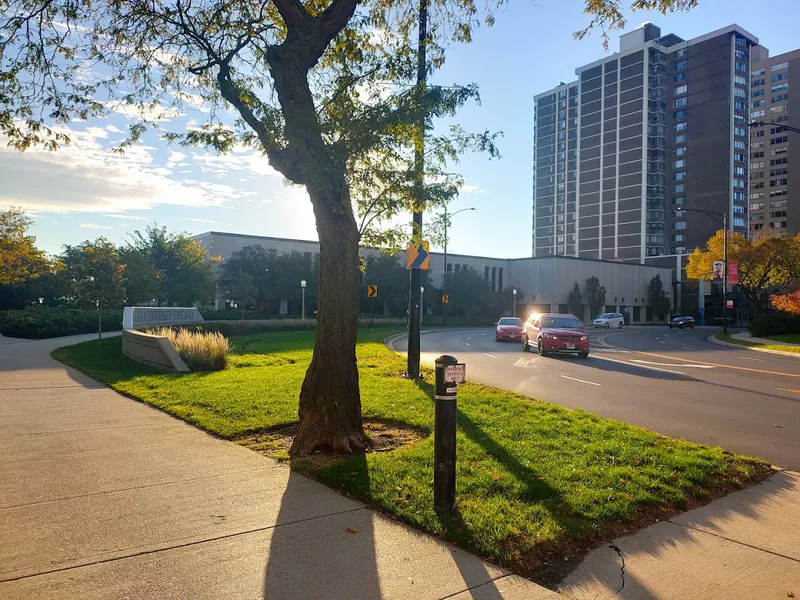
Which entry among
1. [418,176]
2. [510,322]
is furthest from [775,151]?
[418,176]

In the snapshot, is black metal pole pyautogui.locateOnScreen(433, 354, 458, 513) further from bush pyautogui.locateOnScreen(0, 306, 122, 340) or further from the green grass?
the green grass

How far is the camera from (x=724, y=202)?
104 meters

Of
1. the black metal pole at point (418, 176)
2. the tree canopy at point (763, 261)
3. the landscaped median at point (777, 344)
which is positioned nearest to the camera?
the black metal pole at point (418, 176)

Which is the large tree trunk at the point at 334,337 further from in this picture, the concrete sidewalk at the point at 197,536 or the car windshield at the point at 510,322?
the car windshield at the point at 510,322

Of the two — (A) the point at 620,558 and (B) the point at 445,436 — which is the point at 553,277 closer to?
(B) the point at 445,436

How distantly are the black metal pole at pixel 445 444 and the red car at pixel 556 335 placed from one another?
17911 millimetres

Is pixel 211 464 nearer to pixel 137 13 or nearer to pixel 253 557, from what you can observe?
pixel 253 557

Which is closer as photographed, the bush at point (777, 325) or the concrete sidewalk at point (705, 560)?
the concrete sidewalk at point (705, 560)

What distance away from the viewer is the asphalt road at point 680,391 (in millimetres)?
8719

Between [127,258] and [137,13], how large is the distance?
29.8m

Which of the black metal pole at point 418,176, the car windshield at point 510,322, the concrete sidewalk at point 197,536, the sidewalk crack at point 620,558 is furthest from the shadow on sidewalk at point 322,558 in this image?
the car windshield at point 510,322

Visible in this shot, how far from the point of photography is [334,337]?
715 centimetres

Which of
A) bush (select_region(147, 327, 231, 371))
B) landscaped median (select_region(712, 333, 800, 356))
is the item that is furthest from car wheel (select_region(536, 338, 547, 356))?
landscaped median (select_region(712, 333, 800, 356))

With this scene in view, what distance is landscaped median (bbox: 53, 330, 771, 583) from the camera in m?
4.50
